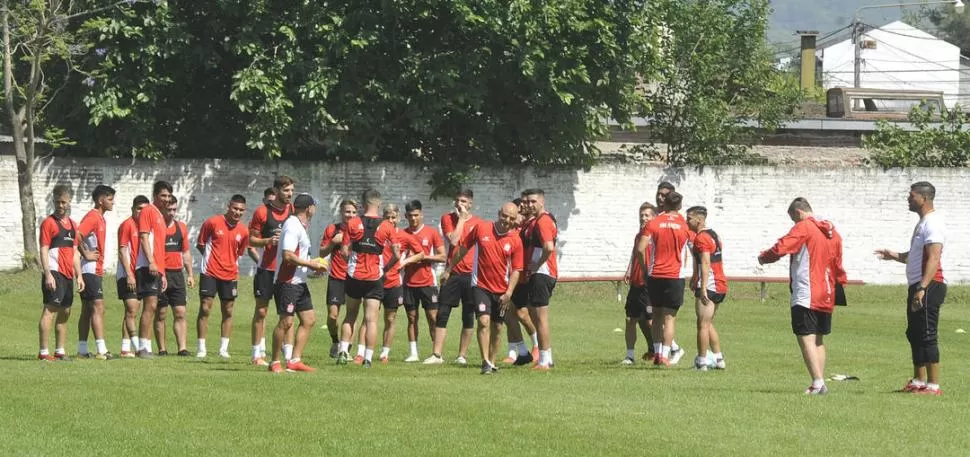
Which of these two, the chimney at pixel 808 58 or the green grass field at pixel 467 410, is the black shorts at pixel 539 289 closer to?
the green grass field at pixel 467 410

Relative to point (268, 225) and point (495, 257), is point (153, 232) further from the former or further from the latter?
point (495, 257)

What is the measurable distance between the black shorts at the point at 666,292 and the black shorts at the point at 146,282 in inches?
249

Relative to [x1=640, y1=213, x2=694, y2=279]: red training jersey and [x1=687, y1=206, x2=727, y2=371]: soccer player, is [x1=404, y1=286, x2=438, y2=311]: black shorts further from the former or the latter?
[x1=687, y1=206, x2=727, y2=371]: soccer player

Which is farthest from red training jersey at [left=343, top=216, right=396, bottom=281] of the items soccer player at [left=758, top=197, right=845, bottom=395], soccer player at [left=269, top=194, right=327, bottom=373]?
soccer player at [left=758, top=197, right=845, bottom=395]

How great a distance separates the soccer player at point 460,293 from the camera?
1917 centimetres

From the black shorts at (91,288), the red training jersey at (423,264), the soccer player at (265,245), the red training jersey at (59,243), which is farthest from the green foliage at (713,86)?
the red training jersey at (59,243)

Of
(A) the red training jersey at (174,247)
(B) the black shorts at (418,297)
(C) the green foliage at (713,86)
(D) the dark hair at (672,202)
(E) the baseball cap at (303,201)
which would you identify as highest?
(C) the green foliage at (713,86)

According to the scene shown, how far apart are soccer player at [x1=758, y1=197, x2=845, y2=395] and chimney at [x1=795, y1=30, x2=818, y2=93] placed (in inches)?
2104

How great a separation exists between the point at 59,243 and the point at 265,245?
98.3 inches

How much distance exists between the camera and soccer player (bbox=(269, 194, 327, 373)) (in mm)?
16484

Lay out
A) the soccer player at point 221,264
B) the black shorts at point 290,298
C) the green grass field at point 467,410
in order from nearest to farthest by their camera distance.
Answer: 1. the green grass field at point 467,410
2. the black shorts at point 290,298
3. the soccer player at point 221,264

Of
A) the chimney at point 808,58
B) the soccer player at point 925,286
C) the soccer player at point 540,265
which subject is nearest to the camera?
the soccer player at point 925,286

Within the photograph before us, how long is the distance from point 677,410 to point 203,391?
4.49 metres

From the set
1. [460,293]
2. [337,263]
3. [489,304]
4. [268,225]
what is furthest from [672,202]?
[268,225]
